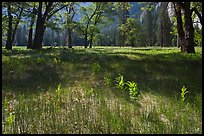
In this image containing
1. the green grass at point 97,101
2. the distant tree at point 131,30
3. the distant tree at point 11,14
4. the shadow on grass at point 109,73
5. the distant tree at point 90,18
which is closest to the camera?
the green grass at point 97,101

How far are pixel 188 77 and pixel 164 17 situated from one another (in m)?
92.9

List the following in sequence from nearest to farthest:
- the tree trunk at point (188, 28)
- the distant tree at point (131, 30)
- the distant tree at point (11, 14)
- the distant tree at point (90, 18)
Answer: the tree trunk at point (188, 28) → the distant tree at point (11, 14) → the distant tree at point (90, 18) → the distant tree at point (131, 30)

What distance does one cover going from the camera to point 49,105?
7246 mm

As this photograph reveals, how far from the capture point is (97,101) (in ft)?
24.6

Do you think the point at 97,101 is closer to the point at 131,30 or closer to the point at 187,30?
the point at 187,30

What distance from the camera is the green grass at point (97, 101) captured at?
611cm

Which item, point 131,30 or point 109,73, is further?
point 131,30

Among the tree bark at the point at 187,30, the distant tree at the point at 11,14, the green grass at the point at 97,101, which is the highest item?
the distant tree at the point at 11,14

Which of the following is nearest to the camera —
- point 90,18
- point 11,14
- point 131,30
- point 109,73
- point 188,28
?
point 109,73

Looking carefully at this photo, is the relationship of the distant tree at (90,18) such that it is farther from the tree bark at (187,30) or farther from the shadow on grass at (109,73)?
the shadow on grass at (109,73)

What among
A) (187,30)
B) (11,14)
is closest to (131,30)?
(11,14)

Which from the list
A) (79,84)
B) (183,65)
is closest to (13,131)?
(79,84)

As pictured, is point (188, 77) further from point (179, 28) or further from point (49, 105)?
point (179, 28)

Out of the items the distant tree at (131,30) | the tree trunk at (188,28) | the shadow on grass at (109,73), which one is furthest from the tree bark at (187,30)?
the distant tree at (131,30)
